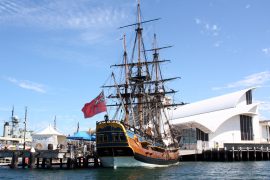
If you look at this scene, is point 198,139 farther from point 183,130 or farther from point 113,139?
point 113,139

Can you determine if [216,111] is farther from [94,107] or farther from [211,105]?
[94,107]

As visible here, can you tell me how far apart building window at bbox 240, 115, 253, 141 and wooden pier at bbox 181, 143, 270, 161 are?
6057 mm

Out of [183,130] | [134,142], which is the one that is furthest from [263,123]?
[134,142]

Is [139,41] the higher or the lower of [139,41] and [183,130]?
the higher

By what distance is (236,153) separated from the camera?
72.6 m

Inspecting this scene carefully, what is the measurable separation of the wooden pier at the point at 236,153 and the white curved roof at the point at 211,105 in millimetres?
11723

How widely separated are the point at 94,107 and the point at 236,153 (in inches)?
1508

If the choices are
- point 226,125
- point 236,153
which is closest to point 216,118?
point 226,125

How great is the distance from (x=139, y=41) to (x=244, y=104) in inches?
1335

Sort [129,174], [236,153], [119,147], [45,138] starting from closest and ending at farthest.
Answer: [129,174] < [119,147] < [45,138] < [236,153]

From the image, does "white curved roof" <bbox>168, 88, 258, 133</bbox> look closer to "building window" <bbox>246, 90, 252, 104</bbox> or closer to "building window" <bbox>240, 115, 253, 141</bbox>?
"building window" <bbox>246, 90, 252, 104</bbox>

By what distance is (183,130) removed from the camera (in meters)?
86.8

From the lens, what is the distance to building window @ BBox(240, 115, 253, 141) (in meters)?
83.2

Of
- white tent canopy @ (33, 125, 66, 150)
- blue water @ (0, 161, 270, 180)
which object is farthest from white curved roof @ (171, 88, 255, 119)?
white tent canopy @ (33, 125, 66, 150)
